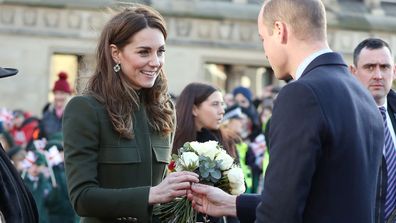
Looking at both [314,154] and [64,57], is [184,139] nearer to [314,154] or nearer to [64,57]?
[314,154]

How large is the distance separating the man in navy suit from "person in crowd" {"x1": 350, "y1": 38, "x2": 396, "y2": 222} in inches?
69.1

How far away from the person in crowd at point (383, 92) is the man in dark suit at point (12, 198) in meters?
2.13

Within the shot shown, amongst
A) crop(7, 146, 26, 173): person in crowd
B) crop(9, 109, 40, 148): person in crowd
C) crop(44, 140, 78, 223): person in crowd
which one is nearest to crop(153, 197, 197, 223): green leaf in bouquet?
crop(44, 140, 78, 223): person in crowd

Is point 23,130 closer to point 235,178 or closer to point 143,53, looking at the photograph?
point 143,53

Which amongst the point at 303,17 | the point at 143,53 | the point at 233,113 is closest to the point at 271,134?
the point at 303,17

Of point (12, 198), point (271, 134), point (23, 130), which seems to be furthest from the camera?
point (23, 130)

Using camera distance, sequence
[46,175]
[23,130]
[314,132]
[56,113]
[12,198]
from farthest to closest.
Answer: [23,130] → [56,113] → [46,175] → [12,198] → [314,132]

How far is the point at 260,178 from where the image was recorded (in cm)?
1315

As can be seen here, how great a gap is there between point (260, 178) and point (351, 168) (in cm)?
869

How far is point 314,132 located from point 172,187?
3.45 ft

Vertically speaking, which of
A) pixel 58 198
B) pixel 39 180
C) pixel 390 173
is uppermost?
pixel 390 173

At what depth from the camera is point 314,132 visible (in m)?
4.36

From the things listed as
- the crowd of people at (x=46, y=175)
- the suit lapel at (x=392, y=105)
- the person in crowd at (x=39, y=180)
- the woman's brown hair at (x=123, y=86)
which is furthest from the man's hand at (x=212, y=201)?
the person in crowd at (x=39, y=180)

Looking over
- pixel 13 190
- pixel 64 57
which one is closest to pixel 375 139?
pixel 13 190
